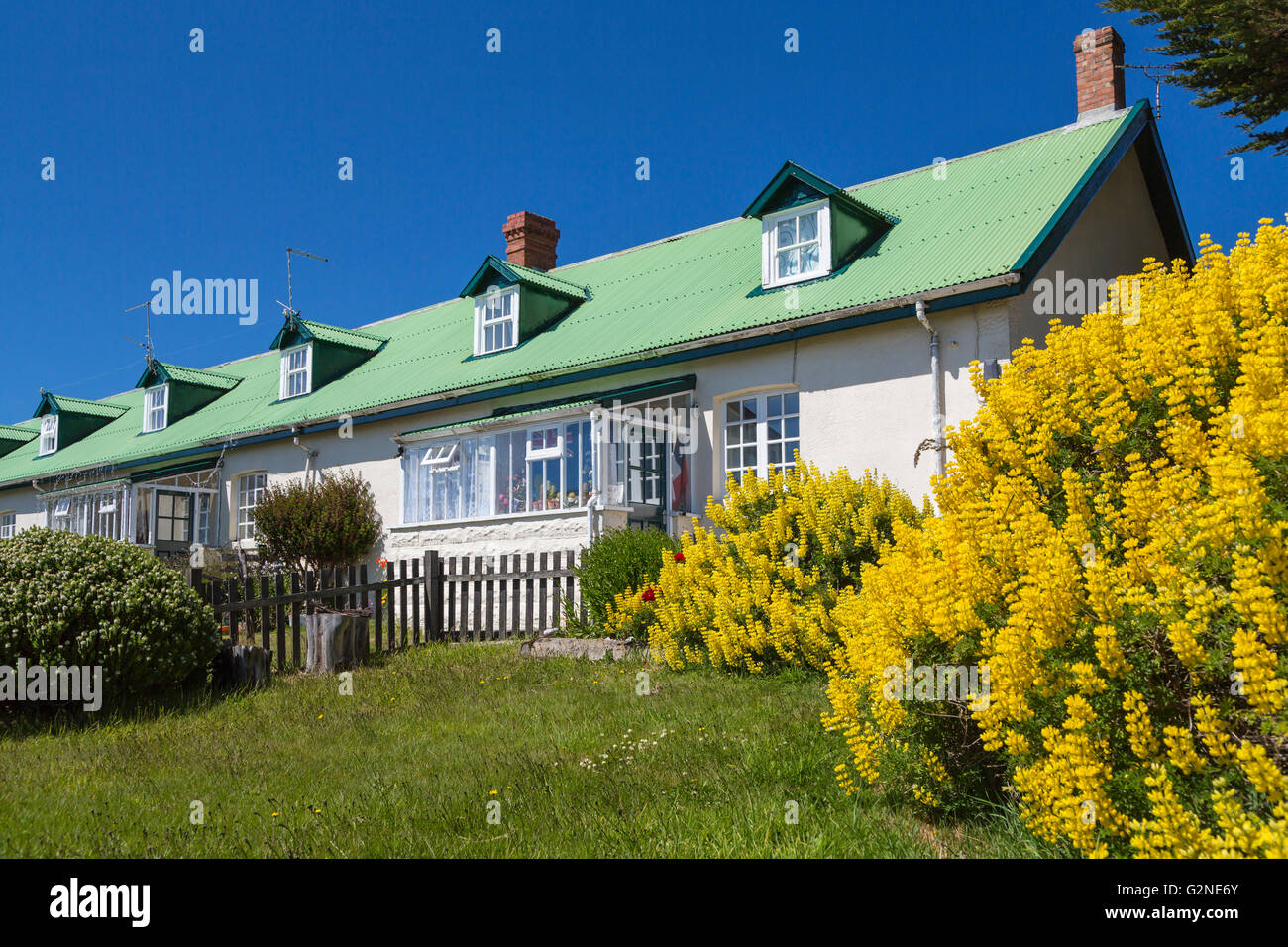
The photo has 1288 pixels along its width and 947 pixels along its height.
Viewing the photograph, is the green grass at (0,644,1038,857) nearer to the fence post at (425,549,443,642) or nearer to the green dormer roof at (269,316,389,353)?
the fence post at (425,549,443,642)

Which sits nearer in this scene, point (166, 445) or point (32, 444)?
Result: point (166, 445)

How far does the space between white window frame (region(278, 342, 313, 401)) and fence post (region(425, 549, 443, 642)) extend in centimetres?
1119

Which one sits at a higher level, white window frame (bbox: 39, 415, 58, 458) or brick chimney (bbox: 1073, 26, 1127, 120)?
brick chimney (bbox: 1073, 26, 1127, 120)

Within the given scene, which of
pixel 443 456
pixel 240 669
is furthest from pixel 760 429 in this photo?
pixel 240 669

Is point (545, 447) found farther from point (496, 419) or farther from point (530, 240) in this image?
point (530, 240)

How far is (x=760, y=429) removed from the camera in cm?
1421

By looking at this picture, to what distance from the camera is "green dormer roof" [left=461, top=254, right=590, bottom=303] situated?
61.3 feet

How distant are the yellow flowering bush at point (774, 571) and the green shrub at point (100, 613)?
414cm

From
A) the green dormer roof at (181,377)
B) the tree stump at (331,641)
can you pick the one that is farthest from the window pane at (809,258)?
the green dormer roof at (181,377)

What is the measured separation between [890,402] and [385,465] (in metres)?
10.3

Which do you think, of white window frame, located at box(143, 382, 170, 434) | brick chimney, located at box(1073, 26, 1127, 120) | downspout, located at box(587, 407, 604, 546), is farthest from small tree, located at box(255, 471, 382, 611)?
brick chimney, located at box(1073, 26, 1127, 120)
